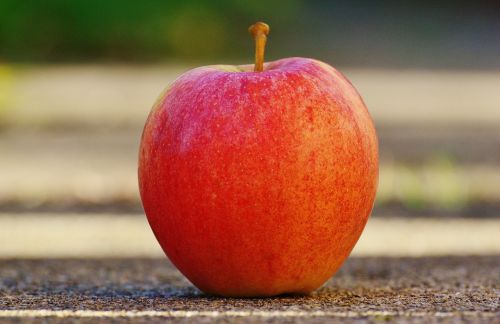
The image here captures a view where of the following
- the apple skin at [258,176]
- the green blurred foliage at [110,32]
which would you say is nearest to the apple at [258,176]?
the apple skin at [258,176]

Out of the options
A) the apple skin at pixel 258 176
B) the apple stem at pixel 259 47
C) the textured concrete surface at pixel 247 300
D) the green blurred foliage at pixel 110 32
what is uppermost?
the green blurred foliage at pixel 110 32

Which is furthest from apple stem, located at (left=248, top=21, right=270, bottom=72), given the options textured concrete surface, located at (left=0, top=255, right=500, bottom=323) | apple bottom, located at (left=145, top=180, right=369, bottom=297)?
textured concrete surface, located at (left=0, top=255, right=500, bottom=323)

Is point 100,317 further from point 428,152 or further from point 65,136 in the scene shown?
point 65,136

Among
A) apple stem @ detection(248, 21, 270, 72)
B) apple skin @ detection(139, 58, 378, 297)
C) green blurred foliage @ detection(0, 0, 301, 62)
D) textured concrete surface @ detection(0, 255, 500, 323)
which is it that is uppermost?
green blurred foliage @ detection(0, 0, 301, 62)

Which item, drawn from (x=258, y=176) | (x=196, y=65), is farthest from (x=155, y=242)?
(x=196, y=65)

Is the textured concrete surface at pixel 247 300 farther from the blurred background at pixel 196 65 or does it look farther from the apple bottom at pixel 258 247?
the blurred background at pixel 196 65

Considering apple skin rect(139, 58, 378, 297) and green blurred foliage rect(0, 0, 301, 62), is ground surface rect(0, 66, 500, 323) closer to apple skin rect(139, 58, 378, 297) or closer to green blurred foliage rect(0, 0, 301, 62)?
apple skin rect(139, 58, 378, 297)

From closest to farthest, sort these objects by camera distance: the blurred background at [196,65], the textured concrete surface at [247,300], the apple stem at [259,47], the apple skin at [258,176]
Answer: the textured concrete surface at [247,300]
the apple skin at [258,176]
the apple stem at [259,47]
the blurred background at [196,65]
